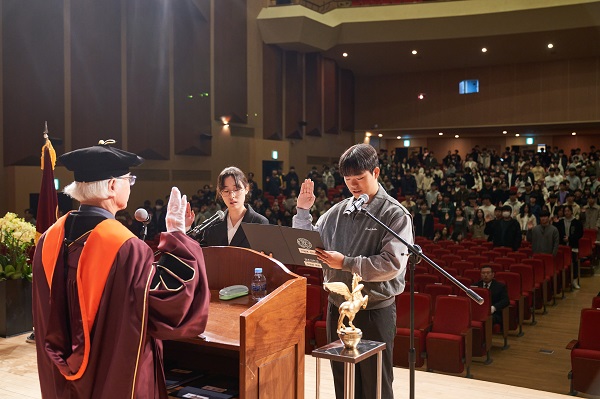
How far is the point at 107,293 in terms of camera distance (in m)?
2.07

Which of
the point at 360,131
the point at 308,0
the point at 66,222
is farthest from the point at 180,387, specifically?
the point at 360,131

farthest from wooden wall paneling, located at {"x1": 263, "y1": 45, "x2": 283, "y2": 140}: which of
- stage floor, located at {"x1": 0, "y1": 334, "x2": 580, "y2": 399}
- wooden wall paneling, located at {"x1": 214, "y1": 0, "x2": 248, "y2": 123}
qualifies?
stage floor, located at {"x1": 0, "y1": 334, "x2": 580, "y2": 399}

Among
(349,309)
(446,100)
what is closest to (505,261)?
(349,309)

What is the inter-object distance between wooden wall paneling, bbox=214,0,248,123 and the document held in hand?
1454 cm

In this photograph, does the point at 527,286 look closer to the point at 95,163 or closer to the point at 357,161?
the point at 357,161

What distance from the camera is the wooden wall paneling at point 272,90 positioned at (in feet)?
63.0

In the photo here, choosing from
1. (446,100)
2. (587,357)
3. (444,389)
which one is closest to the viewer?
(444,389)

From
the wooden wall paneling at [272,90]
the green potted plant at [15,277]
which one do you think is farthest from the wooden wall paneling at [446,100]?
the green potted plant at [15,277]

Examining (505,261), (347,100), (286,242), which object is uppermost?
(347,100)

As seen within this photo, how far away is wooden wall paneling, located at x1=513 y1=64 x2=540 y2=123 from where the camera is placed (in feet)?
73.4

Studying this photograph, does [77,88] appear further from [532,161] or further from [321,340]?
[532,161]

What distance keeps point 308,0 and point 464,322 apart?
16.1 metres

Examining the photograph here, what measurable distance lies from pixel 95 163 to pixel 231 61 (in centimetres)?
1586

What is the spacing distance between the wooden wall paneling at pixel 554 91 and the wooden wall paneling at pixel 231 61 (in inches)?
433
